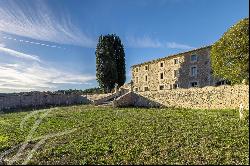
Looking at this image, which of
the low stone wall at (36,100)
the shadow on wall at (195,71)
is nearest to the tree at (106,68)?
the low stone wall at (36,100)

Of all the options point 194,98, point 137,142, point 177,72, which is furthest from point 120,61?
point 137,142

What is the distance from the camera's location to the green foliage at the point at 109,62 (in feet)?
238

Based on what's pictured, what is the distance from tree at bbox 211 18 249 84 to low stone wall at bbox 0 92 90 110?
134 ft

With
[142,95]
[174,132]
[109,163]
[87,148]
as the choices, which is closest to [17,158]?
[87,148]

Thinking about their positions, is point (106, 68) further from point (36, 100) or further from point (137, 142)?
point (137, 142)

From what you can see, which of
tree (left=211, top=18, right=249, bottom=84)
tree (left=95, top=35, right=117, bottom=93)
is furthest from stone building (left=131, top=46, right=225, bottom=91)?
tree (left=211, top=18, right=249, bottom=84)

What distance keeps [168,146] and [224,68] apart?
660 inches

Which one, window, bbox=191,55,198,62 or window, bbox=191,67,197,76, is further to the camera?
window, bbox=191,67,197,76

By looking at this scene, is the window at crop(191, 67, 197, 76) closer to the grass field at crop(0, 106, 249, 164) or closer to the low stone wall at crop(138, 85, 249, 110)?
the low stone wall at crop(138, 85, 249, 110)

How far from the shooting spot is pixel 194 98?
1714 inches

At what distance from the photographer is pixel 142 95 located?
174ft

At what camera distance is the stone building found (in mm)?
59219

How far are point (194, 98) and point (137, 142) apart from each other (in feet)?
78.1

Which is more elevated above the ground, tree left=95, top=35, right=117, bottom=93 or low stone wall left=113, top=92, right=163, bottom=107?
tree left=95, top=35, right=117, bottom=93
